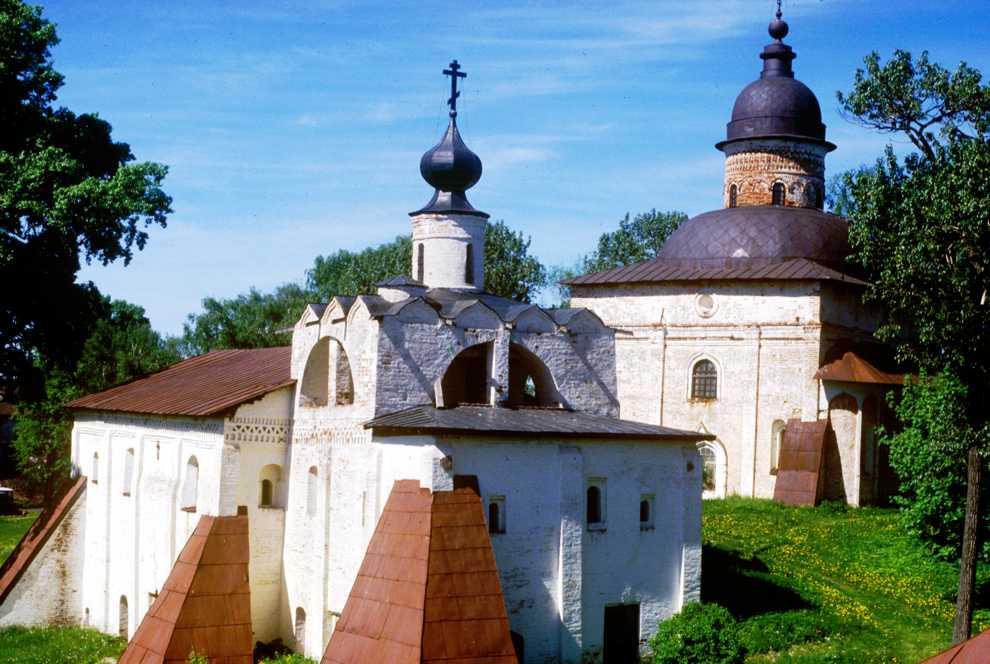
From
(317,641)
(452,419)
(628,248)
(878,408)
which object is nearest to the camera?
(452,419)

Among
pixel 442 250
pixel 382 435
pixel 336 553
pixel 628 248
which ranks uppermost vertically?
pixel 628 248

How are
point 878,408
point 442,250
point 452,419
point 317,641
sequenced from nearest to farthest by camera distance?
point 452,419 → point 317,641 → point 442,250 → point 878,408

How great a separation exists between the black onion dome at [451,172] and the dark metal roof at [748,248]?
995 cm

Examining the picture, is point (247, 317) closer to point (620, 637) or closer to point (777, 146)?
point (777, 146)

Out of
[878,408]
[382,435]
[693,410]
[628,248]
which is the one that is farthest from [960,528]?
[628,248]

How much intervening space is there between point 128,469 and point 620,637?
1127 cm

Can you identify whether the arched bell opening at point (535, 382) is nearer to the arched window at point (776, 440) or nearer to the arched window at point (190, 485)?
the arched window at point (190, 485)

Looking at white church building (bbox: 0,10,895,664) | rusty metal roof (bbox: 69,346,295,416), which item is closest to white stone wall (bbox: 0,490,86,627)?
white church building (bbox: 0,10,895,664)

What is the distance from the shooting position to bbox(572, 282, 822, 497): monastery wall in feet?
97.4

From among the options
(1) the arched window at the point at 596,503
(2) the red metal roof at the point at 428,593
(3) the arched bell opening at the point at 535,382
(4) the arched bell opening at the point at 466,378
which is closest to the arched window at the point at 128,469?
(4) the arched bell opening at the point at 466,378

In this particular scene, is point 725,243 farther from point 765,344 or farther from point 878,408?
point 878,408

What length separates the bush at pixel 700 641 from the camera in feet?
58.4

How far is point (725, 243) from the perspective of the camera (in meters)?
31.4

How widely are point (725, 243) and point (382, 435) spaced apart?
51.6 feet
